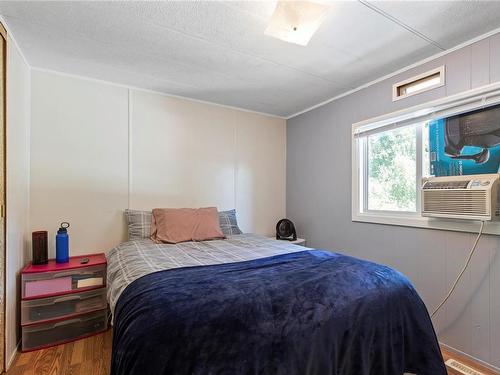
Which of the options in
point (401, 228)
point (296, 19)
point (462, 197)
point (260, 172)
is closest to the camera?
point (296, 19)

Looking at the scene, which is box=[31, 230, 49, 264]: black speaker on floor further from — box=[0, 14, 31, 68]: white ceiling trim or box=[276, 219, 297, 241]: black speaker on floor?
box=[276, 219, 297, 241]: black speaker on floor

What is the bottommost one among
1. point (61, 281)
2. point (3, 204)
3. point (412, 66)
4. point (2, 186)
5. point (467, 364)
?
point (467, 364)

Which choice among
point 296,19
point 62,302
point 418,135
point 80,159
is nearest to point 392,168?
point 418,135

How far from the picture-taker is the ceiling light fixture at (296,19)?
1410 mm

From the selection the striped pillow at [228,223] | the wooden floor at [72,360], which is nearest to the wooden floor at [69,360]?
the wooden floor at [72,360]

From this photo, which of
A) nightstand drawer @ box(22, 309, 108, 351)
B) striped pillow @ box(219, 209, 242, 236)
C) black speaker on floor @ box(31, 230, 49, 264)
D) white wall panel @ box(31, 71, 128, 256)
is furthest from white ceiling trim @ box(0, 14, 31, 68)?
striped pillow @ box(219, 209, 242, 236)

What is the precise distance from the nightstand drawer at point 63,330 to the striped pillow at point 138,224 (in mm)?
692

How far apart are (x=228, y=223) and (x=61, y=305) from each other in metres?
1.63

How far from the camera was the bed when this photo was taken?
943 millimetres

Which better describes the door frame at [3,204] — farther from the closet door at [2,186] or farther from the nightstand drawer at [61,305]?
the nightstand drawer at [61,305]

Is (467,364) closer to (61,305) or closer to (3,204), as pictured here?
(61,305)

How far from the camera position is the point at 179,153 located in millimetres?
2973

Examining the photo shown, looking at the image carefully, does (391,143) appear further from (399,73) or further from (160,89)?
(160,89)

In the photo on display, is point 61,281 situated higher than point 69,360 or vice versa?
point 61,281
